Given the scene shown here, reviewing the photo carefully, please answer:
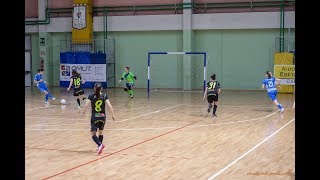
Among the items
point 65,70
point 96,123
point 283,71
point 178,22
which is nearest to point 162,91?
point 178,22

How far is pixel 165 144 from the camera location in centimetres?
1357

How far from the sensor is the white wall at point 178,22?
1337 inches

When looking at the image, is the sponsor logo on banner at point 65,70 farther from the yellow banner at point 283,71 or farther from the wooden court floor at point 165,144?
the yellow banner at point 283,71

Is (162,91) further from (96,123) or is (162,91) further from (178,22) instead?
(96,123)

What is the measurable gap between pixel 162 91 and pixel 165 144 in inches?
874

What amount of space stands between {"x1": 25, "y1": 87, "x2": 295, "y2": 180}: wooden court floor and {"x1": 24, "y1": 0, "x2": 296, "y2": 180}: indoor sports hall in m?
0.04

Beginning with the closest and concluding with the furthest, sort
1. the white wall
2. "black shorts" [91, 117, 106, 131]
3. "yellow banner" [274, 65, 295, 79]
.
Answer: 1. "black shorts" [91, 117, 106, 131]
2. "yellow banner" [274, 65, 295, 79]
3. the white wall

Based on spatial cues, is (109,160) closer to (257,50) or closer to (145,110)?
(145,110)

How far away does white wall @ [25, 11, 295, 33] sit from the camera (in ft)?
111

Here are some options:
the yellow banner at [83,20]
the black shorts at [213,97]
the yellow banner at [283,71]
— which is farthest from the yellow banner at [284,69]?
the yellow banner at [83,20]

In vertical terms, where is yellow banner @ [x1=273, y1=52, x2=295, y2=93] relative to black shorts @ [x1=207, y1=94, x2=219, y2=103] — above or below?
above

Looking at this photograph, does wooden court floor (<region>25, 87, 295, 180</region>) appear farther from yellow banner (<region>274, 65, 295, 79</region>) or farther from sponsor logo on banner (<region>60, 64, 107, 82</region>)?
sponsor logo on banner (<region>60, 64, 107, 82</region>)

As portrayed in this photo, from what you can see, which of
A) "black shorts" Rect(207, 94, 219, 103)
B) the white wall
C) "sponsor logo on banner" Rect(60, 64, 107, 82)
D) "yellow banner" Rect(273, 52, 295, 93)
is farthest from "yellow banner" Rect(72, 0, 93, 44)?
"black shorts" Rect(207, 94, 219, 103)

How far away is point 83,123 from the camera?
59.9ft
